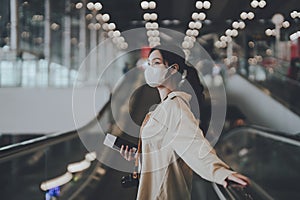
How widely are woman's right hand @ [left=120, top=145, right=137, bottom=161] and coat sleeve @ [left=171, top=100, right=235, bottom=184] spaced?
40cm

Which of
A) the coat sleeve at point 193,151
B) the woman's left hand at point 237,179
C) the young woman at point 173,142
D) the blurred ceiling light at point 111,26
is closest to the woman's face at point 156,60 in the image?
the young woman at point 173,142

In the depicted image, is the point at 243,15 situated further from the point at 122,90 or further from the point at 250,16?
the point at 122,90

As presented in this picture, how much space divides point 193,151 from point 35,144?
1.83 m

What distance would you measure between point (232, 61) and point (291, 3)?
2.92ft

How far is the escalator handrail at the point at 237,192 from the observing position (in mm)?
5691

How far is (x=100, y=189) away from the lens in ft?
20.9

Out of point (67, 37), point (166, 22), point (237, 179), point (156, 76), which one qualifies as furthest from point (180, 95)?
point (67, 37)

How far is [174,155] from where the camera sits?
18.6 ft

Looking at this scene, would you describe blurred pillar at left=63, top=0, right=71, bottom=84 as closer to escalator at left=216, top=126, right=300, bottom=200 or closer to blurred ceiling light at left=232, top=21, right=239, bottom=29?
blurred ceiling light at left=232, top=21, right=239, bottom=29

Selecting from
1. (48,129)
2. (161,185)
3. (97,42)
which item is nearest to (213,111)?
(161,185)

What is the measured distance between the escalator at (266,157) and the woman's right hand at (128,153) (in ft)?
2.75

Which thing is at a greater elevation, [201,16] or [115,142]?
[201,16]

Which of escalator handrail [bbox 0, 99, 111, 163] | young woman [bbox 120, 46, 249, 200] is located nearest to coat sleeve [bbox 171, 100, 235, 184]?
young woman [bbox 120, 46, 249, 200]

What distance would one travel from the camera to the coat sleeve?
5.65 m
